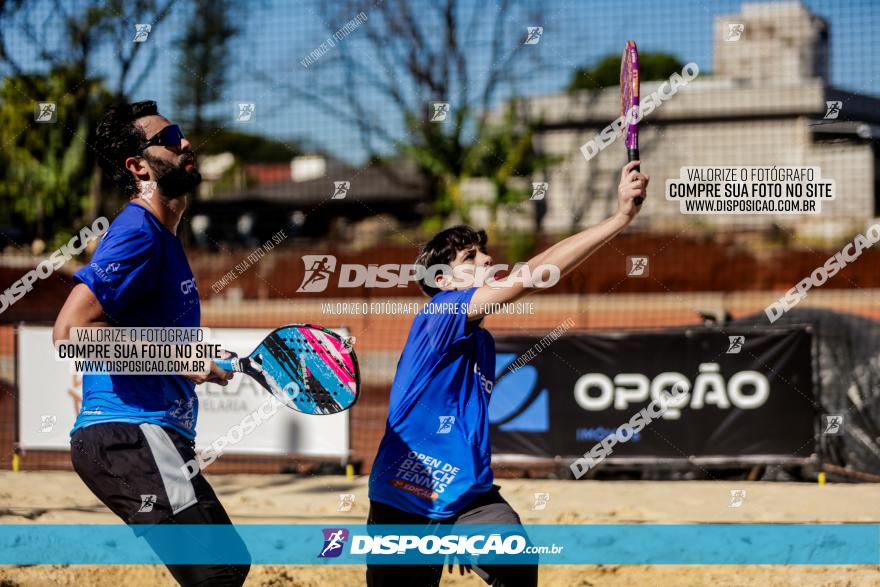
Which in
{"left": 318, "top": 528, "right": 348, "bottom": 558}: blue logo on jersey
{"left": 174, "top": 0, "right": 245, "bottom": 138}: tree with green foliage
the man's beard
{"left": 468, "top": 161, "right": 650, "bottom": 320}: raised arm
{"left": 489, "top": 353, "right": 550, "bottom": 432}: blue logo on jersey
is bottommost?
{"left": 318, "top": 528, "right": 348, "bottom": 558}: blue logo on jersey

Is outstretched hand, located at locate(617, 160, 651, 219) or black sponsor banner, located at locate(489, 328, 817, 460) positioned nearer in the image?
outstretched hand, located at locate(617, 160, 651, 219)

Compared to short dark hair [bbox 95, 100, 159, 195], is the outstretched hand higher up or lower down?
lower down

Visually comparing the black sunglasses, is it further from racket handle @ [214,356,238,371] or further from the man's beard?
racket handle @ [214,356,238,371]

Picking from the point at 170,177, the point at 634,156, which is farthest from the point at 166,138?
the point at 634,156

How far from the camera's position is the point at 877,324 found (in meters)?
8.03

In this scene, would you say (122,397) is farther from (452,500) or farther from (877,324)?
(877,324)

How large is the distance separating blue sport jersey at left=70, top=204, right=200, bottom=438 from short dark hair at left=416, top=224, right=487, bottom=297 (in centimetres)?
88

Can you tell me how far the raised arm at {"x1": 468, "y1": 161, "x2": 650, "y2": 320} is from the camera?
121 inches

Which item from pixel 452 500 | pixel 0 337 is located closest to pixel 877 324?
pixel 452 500

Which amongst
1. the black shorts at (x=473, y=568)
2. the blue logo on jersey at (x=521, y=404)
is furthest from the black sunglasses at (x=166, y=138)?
the blue logo on jersey at (x=521, y=404)

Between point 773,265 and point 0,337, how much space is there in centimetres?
1433

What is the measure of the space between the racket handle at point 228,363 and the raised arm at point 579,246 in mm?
838

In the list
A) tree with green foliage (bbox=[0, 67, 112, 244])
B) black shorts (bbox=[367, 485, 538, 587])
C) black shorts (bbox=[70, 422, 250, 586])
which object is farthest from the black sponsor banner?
tree with green foliage (bbox=[0, 67, 112, 244])

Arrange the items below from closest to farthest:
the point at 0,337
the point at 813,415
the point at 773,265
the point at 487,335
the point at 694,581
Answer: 1. the point at 487,335
2. the point at 694,581
3. the point at 813,415
4. the point at 0,337
5. the point at 773,265
